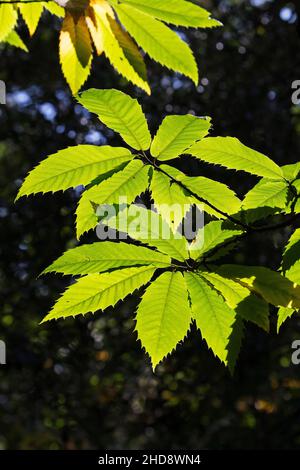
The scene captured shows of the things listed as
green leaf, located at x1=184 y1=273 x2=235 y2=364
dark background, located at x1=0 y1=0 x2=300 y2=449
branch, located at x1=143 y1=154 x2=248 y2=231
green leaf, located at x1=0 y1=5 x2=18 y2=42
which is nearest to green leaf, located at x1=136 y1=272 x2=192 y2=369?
green leaf, located at x1=184 y1=273 x2=235 y2=364

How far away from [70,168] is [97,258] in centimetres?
13

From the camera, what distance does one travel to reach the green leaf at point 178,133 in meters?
0.71

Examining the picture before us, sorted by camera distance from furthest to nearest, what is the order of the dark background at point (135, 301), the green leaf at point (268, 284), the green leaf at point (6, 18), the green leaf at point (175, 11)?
the dark background at point (135, 301) < the green leaf at point (6, 18) < the green leaf at point (175, 11) < the green leaf at point (268, 284)

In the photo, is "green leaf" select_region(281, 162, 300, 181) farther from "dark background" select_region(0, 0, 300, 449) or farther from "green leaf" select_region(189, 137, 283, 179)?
"dark background" select_region(0, 0, 300, 449)

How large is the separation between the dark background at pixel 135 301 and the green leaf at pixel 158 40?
274 centimetres

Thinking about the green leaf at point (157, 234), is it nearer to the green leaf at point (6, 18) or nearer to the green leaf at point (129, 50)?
the green leaf at point (129, 50)

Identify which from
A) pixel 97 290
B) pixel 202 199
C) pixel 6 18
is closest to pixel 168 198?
pixel 202 199

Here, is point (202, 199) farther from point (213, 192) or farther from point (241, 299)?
point (241, 299)

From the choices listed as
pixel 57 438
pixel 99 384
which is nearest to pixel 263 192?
pixel 99 384

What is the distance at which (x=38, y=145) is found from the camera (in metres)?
4.19

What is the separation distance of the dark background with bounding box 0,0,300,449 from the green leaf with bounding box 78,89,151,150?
9.54 ft

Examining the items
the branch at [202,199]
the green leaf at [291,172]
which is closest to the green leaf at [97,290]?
the branch at [202,199]

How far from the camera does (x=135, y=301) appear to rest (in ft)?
12.6

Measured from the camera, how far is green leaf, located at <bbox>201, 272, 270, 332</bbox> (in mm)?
708
